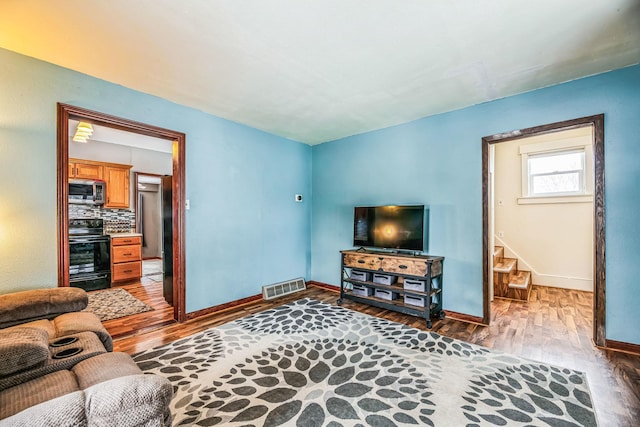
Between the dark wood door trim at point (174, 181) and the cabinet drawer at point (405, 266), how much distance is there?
100 inches

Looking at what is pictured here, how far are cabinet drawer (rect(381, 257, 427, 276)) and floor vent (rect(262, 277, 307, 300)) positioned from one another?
1.68 m

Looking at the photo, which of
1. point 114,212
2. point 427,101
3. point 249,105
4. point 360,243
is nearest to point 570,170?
point 427,101

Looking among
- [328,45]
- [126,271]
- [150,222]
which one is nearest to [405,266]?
[328,45]

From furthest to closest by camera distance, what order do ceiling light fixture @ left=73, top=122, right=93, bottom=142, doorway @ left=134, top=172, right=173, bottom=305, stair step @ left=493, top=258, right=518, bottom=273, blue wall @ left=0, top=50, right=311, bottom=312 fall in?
doorway @ left=134, top=172, right=173, bottom=305, stair step @ left=493, top=258, right=518, bottom=273, ceiling light fixture @ left=73, top=122, right=93, bottom=142, blue wall @ left=0, top=50, right=311, bottom=312

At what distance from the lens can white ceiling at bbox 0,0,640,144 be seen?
5.82 ft

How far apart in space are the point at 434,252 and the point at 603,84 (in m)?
2.34

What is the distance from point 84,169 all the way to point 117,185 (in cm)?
57

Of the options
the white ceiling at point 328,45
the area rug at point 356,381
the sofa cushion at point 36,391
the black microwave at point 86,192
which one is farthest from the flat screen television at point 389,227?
the black microwave at point 86,192

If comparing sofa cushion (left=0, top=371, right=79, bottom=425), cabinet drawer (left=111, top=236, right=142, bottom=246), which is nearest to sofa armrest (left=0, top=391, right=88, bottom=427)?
sofa cushion (left=0, top=371, right=79, bottom=425)

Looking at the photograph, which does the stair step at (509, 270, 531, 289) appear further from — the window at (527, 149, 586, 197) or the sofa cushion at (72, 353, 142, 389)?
the sofa cushion at (72, 353, 142, 389)

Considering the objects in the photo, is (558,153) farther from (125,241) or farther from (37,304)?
(125,241)

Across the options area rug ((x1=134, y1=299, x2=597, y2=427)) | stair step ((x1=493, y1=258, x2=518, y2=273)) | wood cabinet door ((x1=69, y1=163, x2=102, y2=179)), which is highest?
wood cabinet door ((x1=69, y1=163, x2=102, y2=179))

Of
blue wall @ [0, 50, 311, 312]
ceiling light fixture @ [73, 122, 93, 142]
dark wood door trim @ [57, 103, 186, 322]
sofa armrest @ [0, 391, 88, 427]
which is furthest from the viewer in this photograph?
ceiling light fixture @ [73, 122, 93, 142]

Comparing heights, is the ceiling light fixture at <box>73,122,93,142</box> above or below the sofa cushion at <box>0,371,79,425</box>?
above
